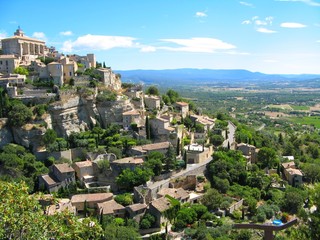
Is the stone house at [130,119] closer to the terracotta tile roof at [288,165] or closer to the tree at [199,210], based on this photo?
the tree at [199,210]

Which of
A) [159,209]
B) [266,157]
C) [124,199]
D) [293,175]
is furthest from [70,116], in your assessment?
[293,175]

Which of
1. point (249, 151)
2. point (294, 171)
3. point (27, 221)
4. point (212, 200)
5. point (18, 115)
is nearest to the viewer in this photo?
point (27, 221)

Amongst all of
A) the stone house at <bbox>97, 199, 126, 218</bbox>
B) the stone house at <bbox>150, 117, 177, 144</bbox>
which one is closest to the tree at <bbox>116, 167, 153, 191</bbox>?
the stone house at <bbox>97, 199, 126, 218</bbox>

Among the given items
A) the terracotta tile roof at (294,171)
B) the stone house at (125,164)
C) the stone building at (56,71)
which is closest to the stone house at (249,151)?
the terracotta tile roof at (294,171)

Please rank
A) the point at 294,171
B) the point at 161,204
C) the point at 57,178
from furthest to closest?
1. the point at 294,171
2. the point at 57,178
3. the point at 161,204

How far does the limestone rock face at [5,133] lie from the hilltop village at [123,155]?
0.36ft

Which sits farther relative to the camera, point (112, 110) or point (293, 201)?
point (112, 110)

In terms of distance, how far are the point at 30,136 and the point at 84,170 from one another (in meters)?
8.71

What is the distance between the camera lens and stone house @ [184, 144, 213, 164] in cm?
4231

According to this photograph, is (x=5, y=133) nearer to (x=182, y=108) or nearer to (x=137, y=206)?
(x=137, y=206)

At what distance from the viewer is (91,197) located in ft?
111

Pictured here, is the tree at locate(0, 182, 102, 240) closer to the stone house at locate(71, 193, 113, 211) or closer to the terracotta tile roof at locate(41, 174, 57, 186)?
the stone house at locate(71, 193, 113, 211)

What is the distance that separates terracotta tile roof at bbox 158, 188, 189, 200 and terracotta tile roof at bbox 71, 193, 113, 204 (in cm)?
504

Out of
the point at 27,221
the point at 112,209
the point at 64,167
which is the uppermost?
the point at 27,221
